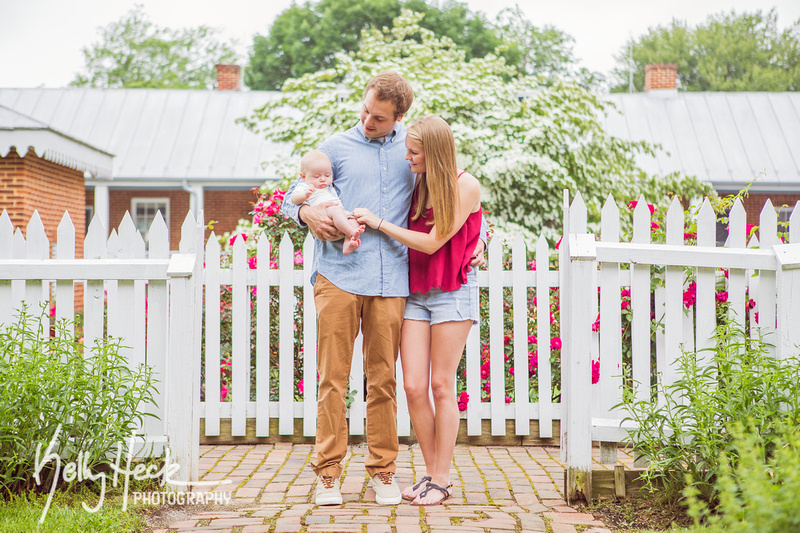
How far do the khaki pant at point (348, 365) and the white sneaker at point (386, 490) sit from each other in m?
0.03

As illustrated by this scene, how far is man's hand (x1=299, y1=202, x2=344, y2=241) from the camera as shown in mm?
2896

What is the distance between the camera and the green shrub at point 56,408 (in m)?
2.79

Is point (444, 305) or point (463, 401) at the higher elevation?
point (444, 305)

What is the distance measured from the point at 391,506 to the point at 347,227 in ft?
3.91

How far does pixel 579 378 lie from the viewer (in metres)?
3.07

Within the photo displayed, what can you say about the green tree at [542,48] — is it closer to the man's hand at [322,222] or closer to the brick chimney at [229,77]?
the brick chimney at [229,77]

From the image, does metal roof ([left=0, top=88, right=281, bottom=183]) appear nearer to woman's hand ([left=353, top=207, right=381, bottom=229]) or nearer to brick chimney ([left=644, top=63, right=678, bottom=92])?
brick chimney ([left=644, top=63, right=678, bottom=92])

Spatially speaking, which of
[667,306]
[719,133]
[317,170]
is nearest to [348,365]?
[317,170]

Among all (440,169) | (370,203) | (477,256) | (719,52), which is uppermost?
(719,52)

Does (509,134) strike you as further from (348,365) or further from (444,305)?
(348,365)

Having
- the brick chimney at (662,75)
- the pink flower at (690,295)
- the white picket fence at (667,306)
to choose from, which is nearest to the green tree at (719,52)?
the brick chimney at (662,75)

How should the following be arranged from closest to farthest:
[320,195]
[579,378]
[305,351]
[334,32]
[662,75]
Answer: [320,195] < [579,378] < [305,351] < [662,75] < [334,32]

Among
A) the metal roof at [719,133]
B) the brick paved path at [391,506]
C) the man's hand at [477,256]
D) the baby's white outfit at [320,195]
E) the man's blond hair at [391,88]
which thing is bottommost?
the brick paved path at [391,506]

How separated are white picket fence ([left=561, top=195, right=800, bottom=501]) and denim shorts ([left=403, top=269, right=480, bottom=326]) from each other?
453 mm
